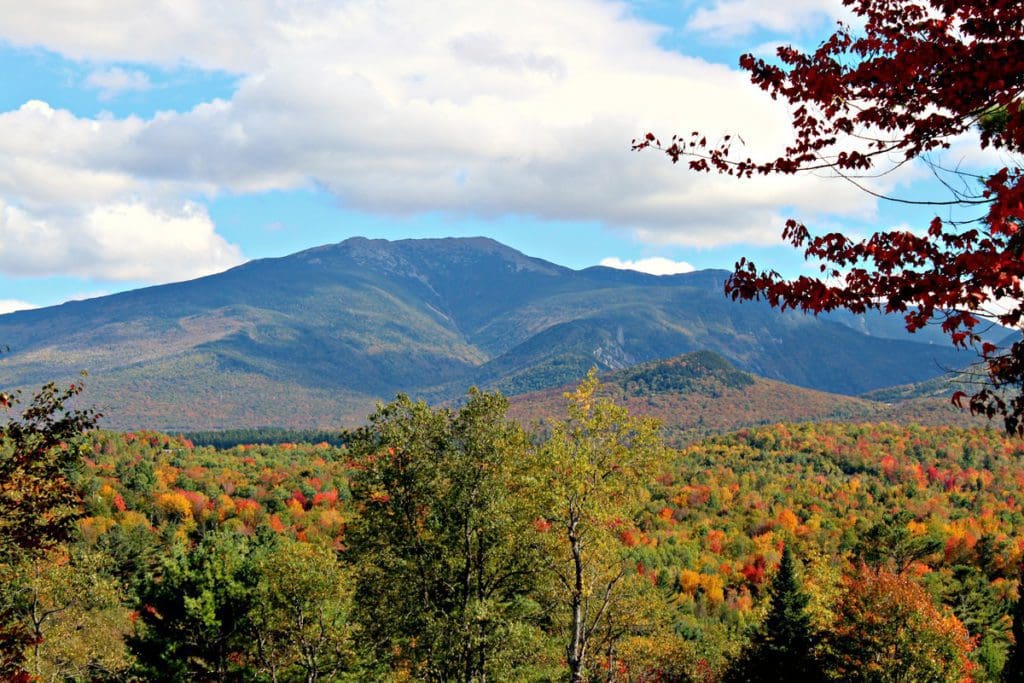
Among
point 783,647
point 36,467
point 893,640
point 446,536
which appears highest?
point 36,467

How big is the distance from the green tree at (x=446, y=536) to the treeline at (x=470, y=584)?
66 millimetres

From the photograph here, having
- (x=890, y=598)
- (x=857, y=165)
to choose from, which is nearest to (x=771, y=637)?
(x=890, y=598)

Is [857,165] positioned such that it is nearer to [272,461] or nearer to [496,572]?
[496,572]

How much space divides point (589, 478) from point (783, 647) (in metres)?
28.3

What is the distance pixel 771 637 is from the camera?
49094 millimetres

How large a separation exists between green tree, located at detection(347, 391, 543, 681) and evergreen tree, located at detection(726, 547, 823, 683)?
24765 millimetres

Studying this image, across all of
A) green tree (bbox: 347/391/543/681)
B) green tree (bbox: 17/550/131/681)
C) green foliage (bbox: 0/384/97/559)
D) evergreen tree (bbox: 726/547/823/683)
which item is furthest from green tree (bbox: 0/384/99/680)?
evergreen tree (bbox: 726/547/823/683)

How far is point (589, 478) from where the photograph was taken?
24.8m

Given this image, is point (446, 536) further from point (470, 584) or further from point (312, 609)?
point (312, 609)

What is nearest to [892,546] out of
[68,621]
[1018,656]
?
[1018,656]

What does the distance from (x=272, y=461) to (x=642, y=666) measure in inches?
4483

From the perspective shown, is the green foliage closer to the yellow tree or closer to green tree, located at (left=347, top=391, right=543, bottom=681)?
green tree, located at (left=347, top=391, right=543, bottom=681)

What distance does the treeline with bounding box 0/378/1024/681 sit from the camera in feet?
79.9

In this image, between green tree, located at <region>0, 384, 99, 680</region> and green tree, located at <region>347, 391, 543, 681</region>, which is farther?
green tree, located at <region>347, 391, 543, 681</region>
